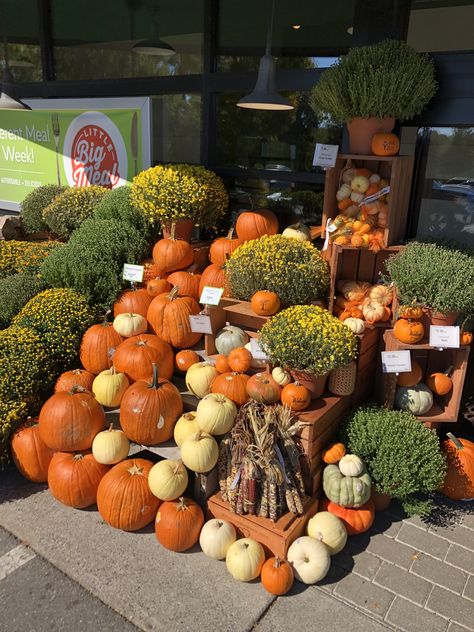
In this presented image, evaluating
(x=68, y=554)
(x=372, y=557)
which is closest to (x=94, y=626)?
(x=68, y=554)

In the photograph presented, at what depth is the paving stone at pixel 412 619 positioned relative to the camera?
9.25 feet

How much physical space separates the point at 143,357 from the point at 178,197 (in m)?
1.65

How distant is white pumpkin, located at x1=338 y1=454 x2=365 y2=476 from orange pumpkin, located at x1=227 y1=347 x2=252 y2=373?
3.08ft

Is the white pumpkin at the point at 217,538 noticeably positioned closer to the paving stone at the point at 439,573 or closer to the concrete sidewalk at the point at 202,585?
the concrete sidewalk at the point at 202,585

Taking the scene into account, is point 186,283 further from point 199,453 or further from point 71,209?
point 71,209

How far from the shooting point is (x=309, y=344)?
335cm

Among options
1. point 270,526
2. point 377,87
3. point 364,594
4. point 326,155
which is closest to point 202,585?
point 270,526

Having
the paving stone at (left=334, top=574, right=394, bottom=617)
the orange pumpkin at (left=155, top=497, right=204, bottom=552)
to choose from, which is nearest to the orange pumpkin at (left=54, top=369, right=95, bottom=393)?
the orange pumpkin at (left=155, top=497, right=204, bottom=552)

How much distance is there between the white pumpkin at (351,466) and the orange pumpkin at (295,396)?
0.45 m

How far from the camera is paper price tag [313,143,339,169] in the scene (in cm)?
403

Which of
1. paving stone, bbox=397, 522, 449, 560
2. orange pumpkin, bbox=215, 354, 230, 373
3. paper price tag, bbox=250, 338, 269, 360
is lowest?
paving stone, bbox=397, 522, 449, 560

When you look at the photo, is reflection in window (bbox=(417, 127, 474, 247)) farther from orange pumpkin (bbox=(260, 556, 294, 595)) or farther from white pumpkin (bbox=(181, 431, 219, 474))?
orange pumpkin (bbox=(260, 556, 294, 595))

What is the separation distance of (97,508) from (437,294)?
2787mm

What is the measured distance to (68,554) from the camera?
3293mm
